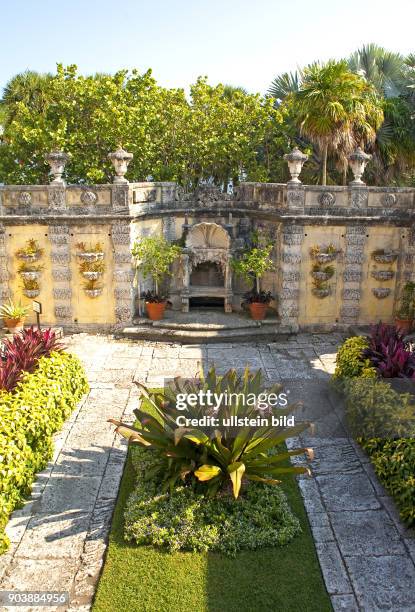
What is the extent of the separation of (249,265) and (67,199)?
517cm

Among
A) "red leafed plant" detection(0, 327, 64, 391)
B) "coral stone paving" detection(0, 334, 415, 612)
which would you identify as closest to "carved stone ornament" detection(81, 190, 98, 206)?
"red leafed plant" detection(0, 327, 64, 391)

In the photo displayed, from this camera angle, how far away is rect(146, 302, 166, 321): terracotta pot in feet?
47.4

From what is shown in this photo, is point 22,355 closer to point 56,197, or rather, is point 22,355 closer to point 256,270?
point 56,197

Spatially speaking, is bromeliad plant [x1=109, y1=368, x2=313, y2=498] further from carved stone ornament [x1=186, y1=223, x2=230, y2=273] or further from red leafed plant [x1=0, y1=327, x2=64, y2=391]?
carved stone ornament [x1=186, y1=223, x2=230, y2=273]

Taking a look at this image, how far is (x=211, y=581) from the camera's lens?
19.1ft

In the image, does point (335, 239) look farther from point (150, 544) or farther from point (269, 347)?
point (150, 544)

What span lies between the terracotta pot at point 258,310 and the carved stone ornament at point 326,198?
3.17 metres

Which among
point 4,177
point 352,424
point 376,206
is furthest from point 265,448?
point 4,177

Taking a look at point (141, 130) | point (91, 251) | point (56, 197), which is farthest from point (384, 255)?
point (141, 130)

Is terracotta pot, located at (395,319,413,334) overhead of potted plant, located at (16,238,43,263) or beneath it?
beneath

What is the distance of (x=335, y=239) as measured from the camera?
45.9ft

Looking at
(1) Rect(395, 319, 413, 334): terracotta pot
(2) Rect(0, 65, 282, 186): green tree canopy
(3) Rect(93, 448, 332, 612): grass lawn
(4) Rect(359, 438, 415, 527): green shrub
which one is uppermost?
(2) Rect(0, 65, 282, 186): green tree canopy

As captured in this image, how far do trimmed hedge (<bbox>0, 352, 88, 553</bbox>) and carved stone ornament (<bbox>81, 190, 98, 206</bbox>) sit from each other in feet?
15.9

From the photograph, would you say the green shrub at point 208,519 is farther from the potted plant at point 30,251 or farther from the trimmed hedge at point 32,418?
the potted plant at point 30,251
